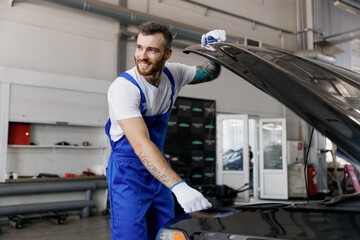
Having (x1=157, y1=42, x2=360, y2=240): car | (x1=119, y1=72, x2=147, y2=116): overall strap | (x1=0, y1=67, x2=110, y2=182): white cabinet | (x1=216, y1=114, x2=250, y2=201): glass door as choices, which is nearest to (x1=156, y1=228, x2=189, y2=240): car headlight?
(x1=157, y1=42, x2=360, y2=240): car

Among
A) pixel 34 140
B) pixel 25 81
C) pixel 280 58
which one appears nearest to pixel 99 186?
pixel 34 140

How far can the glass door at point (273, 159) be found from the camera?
28.5 ft

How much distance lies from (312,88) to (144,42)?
2.81ft

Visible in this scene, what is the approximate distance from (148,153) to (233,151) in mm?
7350

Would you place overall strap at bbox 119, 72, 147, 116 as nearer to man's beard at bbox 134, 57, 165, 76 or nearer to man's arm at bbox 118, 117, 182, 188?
man's beard at bbox 134, 57, 165, 76

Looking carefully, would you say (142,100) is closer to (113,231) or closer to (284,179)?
(113,231)

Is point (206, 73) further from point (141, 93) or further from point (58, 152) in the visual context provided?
point (58, 152)

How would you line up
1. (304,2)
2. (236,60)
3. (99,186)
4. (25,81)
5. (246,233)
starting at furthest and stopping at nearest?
(304,2), (99,186), (25,81), (236,60), (246,233)

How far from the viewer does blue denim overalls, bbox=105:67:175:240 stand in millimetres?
1458

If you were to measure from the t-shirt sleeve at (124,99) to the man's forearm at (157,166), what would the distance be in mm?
163

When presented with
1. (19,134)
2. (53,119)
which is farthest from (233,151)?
(19,134)

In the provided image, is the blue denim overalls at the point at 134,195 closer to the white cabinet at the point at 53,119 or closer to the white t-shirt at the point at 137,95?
the white t-shirt at the point at 137,95

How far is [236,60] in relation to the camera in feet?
3.36

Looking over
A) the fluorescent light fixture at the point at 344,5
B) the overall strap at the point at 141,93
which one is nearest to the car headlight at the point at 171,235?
the overall strap at the point at 141,93
